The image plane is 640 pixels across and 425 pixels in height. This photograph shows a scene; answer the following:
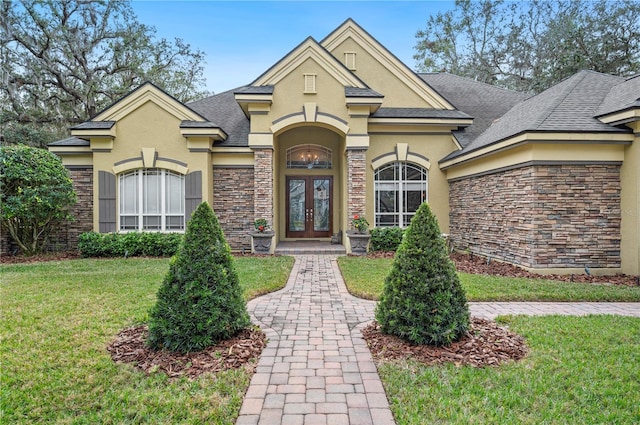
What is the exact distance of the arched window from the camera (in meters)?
12.5

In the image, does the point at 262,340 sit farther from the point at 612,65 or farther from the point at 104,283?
the point at 612,65

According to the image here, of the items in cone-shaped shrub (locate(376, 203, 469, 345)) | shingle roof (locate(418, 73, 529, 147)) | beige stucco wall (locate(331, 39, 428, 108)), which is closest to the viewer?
cone-shaped shrub (locate(376, 203, 469, 345))

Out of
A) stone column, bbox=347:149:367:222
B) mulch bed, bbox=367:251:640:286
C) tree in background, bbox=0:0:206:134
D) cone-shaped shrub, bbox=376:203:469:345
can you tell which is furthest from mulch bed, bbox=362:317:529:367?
tree in background, bbox=0:0:206:134

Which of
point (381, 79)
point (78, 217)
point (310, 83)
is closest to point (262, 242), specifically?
point (310, 83)

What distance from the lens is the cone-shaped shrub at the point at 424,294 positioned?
3.90m

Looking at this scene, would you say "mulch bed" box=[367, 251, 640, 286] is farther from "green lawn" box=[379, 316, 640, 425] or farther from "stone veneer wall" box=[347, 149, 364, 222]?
"green lawn" box=[379, 316, 640, 425]

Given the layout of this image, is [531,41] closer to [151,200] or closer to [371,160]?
[371,160]

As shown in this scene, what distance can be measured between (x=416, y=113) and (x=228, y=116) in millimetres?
7108

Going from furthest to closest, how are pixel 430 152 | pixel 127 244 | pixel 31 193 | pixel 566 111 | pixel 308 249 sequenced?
pixel 430 152, pixel 308 249, pixel 127 244, pixel 31 193, pixel 566 111

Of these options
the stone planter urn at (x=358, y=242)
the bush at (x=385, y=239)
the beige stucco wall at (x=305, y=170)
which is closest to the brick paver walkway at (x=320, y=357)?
the stone planter urn at (x=358, y=242)

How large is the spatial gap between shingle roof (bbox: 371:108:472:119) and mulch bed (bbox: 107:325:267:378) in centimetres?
986

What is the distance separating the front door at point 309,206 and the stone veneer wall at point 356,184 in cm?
272

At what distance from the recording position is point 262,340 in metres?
4.15

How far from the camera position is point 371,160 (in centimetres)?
1231
